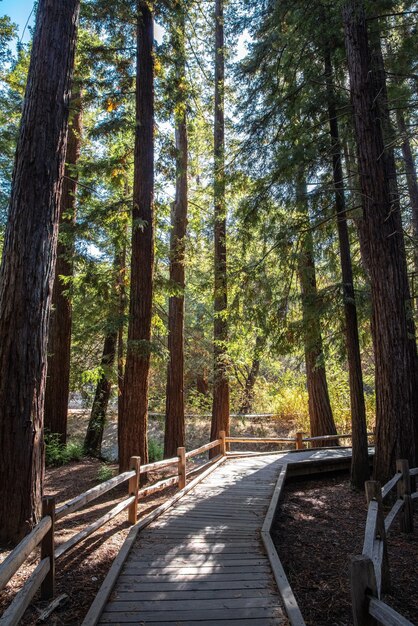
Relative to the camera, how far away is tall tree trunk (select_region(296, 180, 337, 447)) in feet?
28.5

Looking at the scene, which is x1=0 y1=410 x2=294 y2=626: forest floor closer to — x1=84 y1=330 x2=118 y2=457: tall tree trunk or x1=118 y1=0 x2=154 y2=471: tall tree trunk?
x1=84 y1=330 x2=118 y2=457: tall tree trunk

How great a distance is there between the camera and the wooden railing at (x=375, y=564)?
2188 millimetres

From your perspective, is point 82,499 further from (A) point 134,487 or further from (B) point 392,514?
(B) point 392,514

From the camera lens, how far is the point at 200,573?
13.6ft

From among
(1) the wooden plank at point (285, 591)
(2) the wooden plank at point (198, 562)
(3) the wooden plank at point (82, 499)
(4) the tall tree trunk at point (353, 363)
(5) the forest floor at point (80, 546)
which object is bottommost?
(5) the forest floor at point (80, 546)

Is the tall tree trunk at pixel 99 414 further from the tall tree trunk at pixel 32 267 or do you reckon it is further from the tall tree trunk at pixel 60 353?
the tall tree trunk at pixel 32 267

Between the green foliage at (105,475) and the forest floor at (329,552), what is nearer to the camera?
the forest floor at (329,552)

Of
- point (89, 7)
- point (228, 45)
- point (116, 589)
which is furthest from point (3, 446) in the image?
point (228, 45)

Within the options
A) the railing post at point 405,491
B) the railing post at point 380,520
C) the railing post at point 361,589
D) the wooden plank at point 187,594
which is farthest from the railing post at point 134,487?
the railing post at point 361,589

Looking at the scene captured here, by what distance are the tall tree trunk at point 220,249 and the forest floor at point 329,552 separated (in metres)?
3.63

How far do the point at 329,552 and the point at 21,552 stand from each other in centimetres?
424

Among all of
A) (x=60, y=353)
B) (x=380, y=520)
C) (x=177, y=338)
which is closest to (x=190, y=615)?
(x=380, y=520)

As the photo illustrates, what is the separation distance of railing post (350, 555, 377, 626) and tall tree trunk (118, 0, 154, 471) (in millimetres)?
6167

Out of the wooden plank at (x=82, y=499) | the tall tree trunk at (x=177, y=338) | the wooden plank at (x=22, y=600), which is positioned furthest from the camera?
the tall tree trunk at (x=177, y=338)
